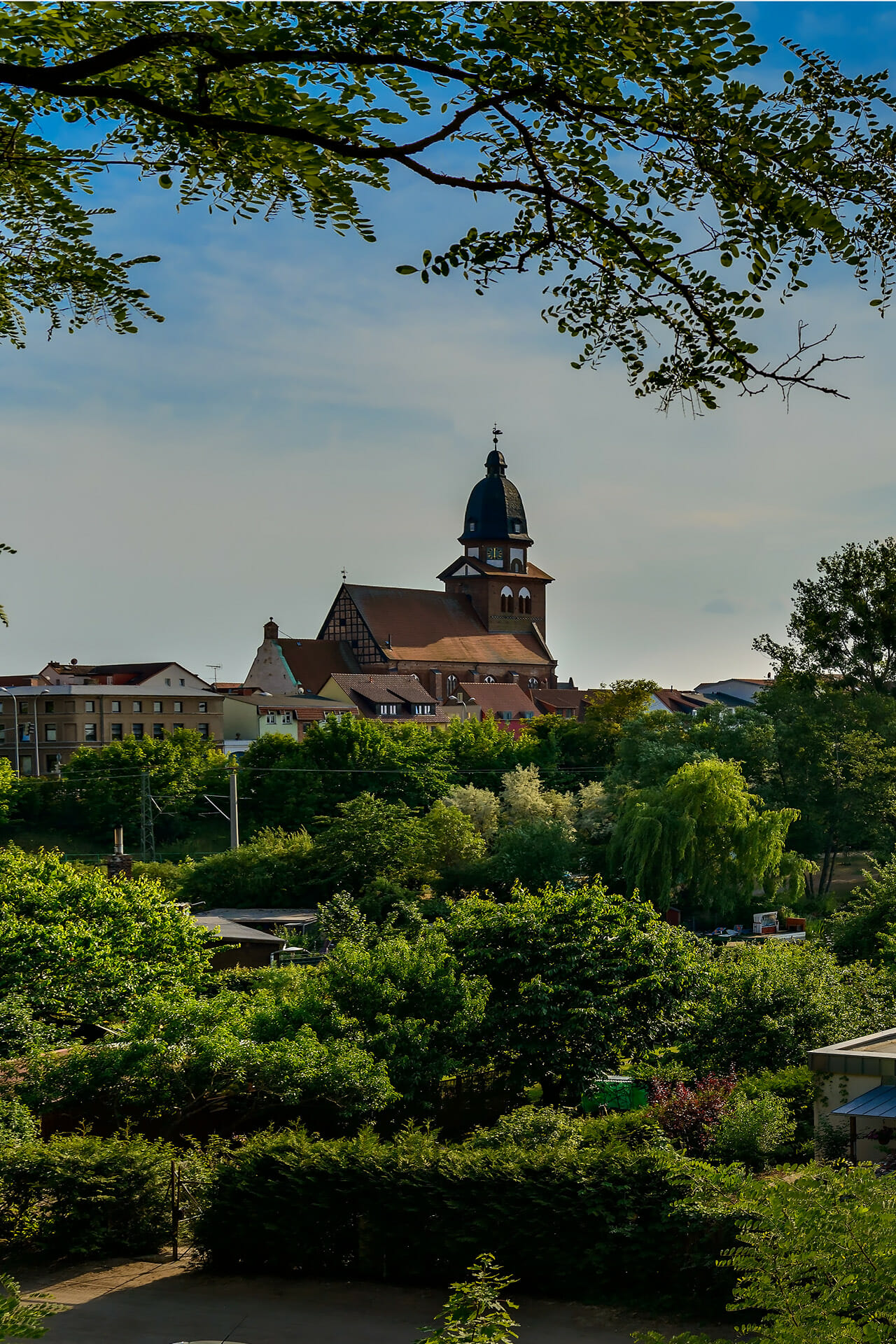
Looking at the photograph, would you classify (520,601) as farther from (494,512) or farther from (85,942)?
(85,942)

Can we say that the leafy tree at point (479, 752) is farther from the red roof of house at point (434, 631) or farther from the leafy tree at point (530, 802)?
the red roof of house at point (434, 631)

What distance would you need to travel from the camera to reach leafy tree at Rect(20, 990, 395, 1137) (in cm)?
1670

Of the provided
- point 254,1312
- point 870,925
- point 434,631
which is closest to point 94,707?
point 434,631

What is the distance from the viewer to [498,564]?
10325cm

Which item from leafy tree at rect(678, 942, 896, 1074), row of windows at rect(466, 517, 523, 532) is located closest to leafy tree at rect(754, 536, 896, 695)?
leafy tree at rect(678, 942, 896, 1074)

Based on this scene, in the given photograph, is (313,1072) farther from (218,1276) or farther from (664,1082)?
(664,1082)

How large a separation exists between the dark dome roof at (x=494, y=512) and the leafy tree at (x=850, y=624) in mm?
55204

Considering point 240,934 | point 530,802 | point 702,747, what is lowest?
point 240,934

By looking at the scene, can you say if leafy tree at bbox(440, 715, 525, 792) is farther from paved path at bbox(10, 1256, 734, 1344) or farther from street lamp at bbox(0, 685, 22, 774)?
paved path at bbox(10, 1256, 734, 1344)

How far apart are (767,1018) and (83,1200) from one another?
1024cm

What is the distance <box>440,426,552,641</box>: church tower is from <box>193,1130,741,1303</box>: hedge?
84.9 m

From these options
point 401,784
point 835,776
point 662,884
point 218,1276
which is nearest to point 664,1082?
point 218,1276

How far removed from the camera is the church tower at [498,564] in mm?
100438

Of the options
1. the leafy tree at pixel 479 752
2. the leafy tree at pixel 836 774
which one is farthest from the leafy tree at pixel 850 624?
the leafy tree at pixel 479 752
